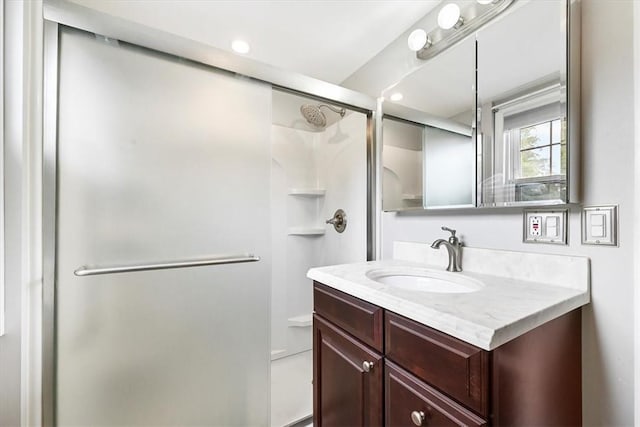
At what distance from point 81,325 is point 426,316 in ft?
3.98

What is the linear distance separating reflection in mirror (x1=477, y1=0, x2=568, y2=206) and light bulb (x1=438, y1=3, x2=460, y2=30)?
13 centimetres

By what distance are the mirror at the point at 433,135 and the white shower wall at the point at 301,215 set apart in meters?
0.53

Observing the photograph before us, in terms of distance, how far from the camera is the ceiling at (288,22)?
1.34m

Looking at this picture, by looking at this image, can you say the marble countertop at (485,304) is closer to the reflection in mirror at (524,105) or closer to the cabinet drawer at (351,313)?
the cabinet drawer at (351,313)

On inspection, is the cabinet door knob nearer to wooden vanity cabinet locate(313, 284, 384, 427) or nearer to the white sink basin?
wooden vanity cabinet locate(313, 284, 384, 427)

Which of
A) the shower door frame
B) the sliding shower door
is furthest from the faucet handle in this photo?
the shower door frame

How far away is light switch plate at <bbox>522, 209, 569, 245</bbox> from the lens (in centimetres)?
89

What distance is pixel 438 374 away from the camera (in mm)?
665

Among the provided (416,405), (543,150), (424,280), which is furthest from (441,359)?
(543,150)

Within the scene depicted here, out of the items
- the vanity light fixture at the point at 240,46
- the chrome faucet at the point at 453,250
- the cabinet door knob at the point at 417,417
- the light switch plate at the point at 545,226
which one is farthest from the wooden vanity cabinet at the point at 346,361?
the vanity light fixture at the point at 240,46

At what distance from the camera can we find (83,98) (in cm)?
98

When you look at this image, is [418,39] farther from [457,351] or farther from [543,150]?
[457,351]

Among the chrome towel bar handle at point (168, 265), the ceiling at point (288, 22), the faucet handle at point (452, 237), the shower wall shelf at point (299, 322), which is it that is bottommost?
the shower wall shelf at point (299, 322)

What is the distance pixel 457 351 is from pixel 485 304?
0.17 metres
